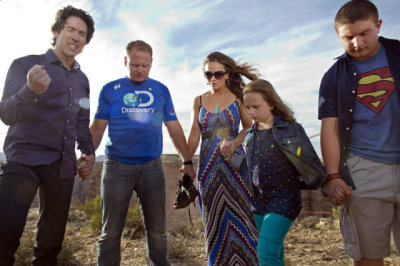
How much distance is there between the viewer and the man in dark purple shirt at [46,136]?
101 inches

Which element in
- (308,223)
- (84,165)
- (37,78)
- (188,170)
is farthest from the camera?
(308,223)

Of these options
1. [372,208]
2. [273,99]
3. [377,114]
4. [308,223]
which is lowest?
[308,223]

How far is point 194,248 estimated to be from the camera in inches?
270

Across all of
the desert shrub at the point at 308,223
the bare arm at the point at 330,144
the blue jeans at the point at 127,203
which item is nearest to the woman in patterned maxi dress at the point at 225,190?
the blue jeans at the point at 127,203

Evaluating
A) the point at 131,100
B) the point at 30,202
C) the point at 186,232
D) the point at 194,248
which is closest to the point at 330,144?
the point at 131,100

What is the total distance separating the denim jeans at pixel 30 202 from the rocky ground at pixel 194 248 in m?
3.03

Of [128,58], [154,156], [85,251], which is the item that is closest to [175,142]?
[154,156]

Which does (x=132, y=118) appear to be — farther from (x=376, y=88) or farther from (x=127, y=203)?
(x=376, y=88)

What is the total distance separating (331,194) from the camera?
2.44m

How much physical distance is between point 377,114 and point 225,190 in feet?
4.92

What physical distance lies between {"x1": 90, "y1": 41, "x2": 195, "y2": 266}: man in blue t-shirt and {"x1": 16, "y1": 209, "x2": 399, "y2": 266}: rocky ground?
8.09 feet

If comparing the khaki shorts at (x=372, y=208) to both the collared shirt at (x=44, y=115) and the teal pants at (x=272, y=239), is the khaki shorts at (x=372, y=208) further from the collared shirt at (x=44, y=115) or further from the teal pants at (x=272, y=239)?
the collared shirt at (x=44, y=115)

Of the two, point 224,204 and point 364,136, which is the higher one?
point 364,136

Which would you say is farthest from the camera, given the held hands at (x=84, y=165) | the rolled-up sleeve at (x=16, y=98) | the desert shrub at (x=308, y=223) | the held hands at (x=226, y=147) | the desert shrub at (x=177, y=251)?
the desert shrub at (x=308, y=223)
